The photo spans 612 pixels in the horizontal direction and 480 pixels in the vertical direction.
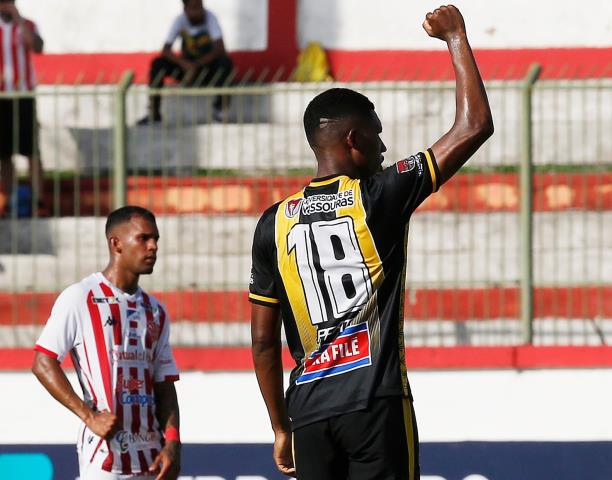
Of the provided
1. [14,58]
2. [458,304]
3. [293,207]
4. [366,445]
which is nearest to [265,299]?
[293,207]

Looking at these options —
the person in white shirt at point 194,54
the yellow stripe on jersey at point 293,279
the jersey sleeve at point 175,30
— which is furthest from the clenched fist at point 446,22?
the jersey sleeve at point 175,30

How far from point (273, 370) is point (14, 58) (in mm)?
6789

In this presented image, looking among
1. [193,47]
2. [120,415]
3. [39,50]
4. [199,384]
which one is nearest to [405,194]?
[120,415]

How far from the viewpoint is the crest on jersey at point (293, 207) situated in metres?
4.41

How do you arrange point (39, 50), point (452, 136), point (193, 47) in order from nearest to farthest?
point (452, 136) < point (39, 50) < point (193, 47)

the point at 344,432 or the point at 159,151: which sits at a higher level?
the point at 159,151

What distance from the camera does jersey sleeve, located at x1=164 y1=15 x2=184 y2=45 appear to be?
39.0ft

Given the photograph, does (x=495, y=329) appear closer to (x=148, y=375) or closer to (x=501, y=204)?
(x=501, y=204)

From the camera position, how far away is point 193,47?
11.7 m

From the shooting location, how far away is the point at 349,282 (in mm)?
4301

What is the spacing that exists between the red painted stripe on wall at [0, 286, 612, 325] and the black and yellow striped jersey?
4.12 meters

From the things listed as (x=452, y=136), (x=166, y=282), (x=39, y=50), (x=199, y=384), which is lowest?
(x=199, y=384)

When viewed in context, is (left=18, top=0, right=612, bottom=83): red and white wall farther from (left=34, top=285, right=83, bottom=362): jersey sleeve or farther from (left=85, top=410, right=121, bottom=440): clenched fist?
(left=85, top=410, right=121, bottom=440): clenched fist

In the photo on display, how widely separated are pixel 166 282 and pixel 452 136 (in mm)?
4935
